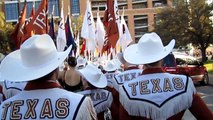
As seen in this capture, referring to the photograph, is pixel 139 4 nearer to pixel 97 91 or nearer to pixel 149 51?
pixel 97 91

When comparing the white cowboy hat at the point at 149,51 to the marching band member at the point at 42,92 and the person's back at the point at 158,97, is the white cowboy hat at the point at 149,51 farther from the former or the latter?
the marching band member at the point at 42,92

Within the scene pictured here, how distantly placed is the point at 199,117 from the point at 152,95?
46cm

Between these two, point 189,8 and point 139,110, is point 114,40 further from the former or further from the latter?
point 189,8

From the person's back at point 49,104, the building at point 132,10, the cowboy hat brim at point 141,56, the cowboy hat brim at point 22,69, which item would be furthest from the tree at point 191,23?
the building at point 132,10

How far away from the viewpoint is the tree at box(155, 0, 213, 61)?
47531mm

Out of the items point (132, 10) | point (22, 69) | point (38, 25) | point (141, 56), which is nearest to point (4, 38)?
point (38, 25)

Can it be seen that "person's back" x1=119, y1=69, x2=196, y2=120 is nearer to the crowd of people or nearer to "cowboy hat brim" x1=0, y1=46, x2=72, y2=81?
the crowd of people

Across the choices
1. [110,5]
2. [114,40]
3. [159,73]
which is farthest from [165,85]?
[110,5]

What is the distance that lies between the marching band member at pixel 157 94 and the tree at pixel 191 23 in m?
44.1

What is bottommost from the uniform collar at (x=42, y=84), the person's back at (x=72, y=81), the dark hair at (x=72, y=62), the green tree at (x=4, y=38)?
the green tree at (x=4, y=38)

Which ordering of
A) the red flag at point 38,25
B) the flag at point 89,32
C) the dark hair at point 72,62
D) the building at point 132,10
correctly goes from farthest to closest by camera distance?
the building at point 132,10 → the flag at point 89,32 → the red flag at point 38,25 → the dark hair at point 72,62

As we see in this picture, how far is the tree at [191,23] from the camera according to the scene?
156ft

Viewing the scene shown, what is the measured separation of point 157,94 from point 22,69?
4.26 ft

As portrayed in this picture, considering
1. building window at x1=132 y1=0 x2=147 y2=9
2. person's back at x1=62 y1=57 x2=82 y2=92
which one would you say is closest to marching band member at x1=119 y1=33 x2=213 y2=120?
person's back at x1=62 y1=57 x2=82 y2=92
